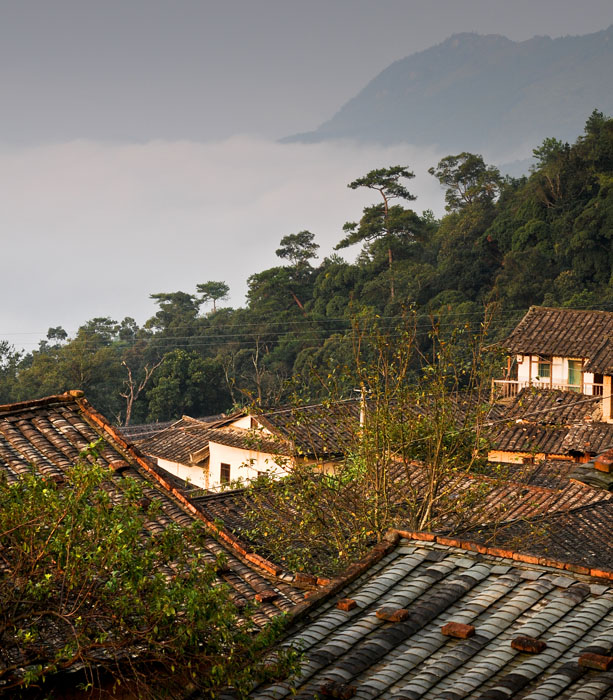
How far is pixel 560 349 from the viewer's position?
99.8 feet

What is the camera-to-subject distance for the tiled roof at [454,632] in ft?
18.8

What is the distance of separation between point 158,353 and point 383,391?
54.8 m

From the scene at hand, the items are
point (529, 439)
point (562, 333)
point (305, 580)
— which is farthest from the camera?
point (562, 333)

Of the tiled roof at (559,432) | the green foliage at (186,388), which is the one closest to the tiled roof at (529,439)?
the tiled roof at (559,432)

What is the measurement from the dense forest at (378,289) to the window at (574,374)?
60.3 feet

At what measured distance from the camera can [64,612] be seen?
18.4 feet

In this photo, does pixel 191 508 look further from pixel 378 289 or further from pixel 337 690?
pixel 378 289

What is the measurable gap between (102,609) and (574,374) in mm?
26967

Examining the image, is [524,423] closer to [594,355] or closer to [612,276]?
[594,355]

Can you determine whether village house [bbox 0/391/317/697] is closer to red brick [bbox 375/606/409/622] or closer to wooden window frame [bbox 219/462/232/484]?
red brick [bbox 375/606/409/622]

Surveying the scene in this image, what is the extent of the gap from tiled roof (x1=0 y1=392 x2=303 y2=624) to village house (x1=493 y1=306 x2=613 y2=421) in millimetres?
20507

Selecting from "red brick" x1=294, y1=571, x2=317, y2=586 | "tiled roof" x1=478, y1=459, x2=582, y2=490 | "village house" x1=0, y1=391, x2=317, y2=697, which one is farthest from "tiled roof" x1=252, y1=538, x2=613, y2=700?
"tiled roof" x1=478, y1=459, x2=582, y2=490

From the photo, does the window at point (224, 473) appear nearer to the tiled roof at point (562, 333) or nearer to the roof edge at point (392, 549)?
the tiled roof at point (562, 333)

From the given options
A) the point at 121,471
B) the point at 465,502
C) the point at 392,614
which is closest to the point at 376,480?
the point at 465,502
